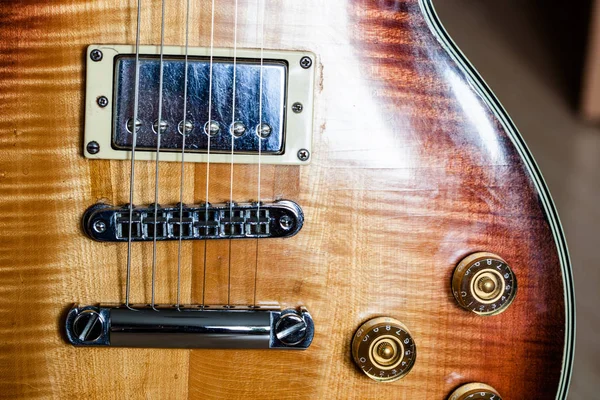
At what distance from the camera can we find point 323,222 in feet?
2.11

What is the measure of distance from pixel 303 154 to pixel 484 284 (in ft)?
0.75

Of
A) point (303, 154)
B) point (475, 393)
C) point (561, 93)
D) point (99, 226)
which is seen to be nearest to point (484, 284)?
point (475, 393)

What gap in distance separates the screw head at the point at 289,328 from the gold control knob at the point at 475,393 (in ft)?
0.58

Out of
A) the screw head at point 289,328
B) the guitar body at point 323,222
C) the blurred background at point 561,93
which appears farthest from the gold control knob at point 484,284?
the blurred background at point 561,93

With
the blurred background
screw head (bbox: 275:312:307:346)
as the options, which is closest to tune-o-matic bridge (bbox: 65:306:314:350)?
screw head (bbox: 275:312:307:346)

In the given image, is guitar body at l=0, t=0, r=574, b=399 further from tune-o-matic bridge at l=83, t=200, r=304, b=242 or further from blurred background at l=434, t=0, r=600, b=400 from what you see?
blurred background at l=434, t=0, r=600, b=400

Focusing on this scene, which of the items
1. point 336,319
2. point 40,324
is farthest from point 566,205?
point 40,324

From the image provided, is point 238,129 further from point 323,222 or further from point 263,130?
point 323,222

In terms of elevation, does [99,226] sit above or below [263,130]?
below

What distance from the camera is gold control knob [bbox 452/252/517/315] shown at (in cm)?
64

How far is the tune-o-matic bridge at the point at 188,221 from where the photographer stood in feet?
2.04

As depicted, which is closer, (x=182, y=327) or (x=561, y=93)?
(x=182, y=327)

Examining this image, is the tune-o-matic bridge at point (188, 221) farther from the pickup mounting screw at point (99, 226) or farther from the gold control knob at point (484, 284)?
the gold control knob at point (484, 284)

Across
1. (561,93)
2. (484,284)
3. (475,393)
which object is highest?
(561,93)
